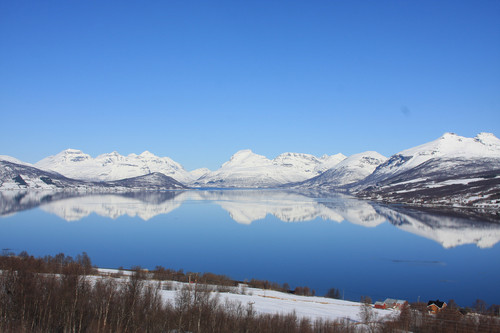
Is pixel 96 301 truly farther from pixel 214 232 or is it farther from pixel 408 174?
pixel 408 174

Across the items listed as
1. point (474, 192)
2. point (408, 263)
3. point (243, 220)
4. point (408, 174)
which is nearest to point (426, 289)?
point (408, 263)

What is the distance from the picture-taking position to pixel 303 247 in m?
45.0

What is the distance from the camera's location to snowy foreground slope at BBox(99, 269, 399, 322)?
17.9m

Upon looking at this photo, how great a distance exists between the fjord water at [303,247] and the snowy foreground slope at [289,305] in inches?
227

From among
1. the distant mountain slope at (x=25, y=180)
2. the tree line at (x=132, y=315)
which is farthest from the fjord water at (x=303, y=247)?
the distant mountain slope at (x=25, y=180)

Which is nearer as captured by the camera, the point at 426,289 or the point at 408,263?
the point at 426,289

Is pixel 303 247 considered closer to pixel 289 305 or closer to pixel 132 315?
pixel 289 305

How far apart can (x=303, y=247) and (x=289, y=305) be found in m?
25.5

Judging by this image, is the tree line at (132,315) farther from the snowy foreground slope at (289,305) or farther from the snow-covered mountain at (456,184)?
the snow-covered mountain at (456,184)

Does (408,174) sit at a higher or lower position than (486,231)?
higher

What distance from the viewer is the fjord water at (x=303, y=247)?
100ft

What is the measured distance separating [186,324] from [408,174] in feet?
626

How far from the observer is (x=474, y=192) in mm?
104438

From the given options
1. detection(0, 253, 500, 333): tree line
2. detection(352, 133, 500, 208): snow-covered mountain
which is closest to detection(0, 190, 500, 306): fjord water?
detection(0, 253, 500, 333): tree line
